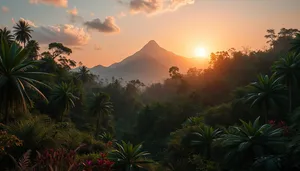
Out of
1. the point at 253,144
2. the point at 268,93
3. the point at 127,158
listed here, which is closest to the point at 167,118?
the point at 268,93

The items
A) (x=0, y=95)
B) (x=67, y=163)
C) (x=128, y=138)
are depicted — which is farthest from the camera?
(x=128, y=138)

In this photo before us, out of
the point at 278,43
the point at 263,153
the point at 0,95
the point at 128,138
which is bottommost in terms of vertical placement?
the point at 128,138

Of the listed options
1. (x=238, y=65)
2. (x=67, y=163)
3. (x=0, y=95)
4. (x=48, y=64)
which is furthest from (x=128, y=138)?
(x=67, y=163)

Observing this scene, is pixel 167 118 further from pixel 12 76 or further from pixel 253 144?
pixel 12 76

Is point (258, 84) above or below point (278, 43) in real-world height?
below

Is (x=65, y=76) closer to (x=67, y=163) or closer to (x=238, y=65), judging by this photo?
(x=238, y=65)

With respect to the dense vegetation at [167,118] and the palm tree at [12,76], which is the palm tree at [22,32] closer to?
the dense vegetation at [167,118]

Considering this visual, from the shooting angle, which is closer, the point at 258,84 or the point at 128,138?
the point at 258,84

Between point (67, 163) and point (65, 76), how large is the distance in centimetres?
6026

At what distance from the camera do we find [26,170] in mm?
5234

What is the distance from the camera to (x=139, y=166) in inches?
709

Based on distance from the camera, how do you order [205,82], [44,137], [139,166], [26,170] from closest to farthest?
[26,170]
[44,137]
[139,166]
[205,82]

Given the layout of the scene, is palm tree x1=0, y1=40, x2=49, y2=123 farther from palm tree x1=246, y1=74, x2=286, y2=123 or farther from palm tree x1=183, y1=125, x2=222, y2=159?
palm tree x1=246, y1=74, x2=286, y2=123

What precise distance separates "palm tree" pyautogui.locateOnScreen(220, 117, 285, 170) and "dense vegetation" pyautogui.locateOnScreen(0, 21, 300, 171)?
0.07 metres
